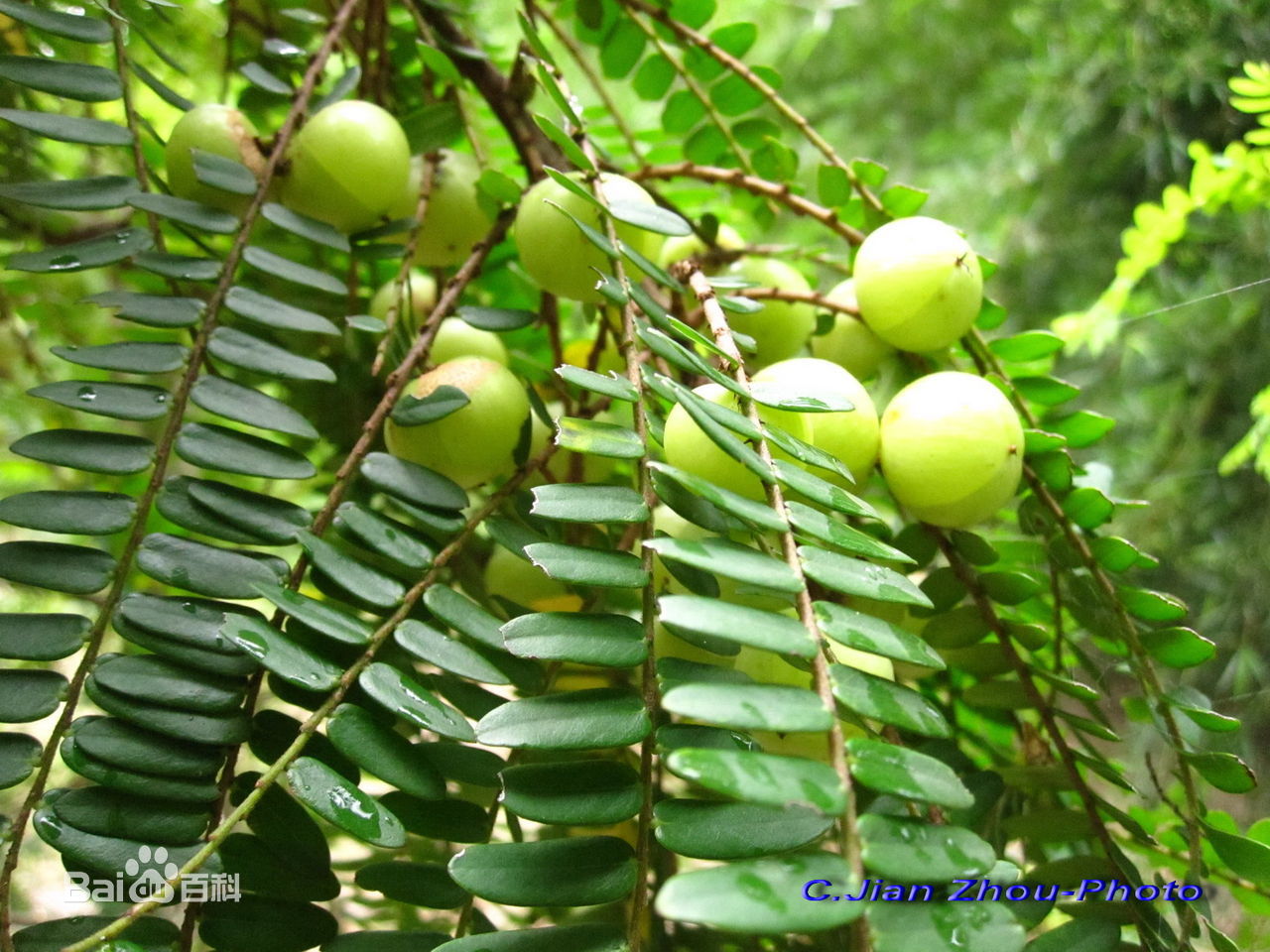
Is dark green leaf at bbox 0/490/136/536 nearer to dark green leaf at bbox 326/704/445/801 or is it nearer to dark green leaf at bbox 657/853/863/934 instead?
dark green leaf at bbox 326/704/445/801

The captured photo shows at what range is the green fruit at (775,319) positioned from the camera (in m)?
0.45

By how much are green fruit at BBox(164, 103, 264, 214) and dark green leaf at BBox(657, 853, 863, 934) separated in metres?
0.38

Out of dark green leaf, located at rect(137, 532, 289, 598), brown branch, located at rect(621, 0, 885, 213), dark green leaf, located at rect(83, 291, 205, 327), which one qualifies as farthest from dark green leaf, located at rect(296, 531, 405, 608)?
brown branch, located at rect(621, 0, 885, 213)

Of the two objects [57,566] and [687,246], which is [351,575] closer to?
[57,566]

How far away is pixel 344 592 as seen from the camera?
0.34 metres

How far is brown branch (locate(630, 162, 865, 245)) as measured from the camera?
0.47 metres

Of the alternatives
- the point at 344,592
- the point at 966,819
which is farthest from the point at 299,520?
the point at 966,819

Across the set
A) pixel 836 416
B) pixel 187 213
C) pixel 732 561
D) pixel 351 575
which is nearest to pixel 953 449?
pixel 836 416

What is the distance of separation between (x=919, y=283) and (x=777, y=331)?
83mm

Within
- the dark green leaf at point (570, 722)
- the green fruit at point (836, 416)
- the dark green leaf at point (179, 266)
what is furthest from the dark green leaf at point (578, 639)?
the dark green leaf at point (179, 266)

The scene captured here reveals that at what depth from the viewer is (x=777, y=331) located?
45 cm

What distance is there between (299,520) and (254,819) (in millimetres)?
111

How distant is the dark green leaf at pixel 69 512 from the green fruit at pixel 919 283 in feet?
1.12

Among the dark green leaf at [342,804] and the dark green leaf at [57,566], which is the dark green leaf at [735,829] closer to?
the dark green leaf at [342,804]
